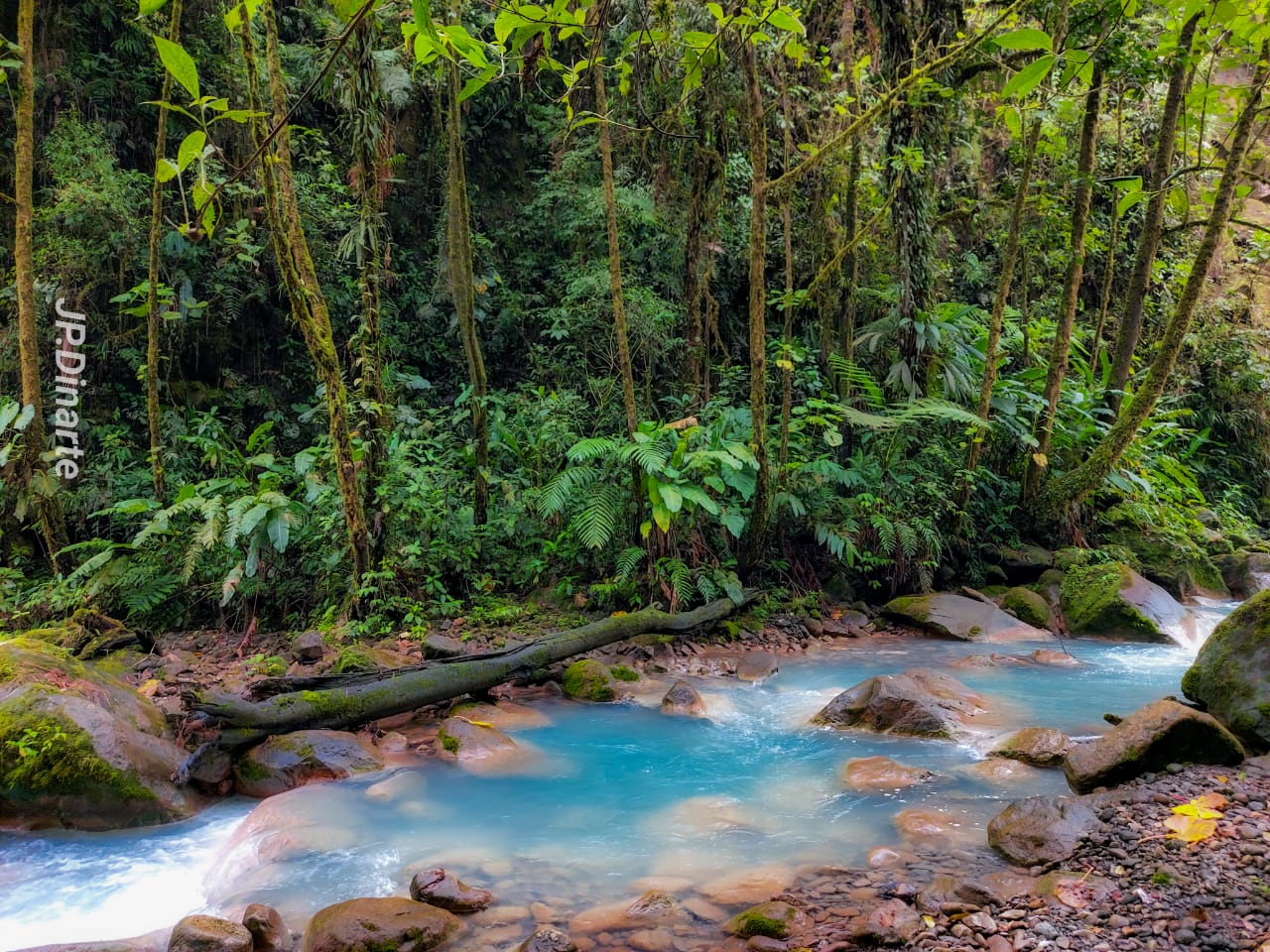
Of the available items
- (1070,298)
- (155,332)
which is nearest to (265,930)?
(155,332)

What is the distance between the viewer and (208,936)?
3.41 m

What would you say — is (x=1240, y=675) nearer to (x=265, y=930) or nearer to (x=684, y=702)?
(x=684, y=702)

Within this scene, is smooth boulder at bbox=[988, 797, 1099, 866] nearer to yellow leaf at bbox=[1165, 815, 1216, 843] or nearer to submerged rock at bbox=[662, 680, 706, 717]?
yellow leaf at bbox=[1165, 815, 1216, 843]

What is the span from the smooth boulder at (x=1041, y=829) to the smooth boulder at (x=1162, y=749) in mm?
476

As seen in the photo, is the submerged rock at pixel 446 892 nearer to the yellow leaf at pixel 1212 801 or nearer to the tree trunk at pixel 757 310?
the yellow leaf at pixel 1212 801

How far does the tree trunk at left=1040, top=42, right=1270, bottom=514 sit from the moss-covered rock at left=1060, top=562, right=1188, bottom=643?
1186 millimetres

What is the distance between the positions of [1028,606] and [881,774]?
493 cm

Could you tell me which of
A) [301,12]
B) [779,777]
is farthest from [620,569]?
[301,12]

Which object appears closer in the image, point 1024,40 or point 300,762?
point 1024,40

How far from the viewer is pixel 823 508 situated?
378 inches

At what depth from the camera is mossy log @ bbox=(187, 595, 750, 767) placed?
206 inches

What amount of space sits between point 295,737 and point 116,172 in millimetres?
8338

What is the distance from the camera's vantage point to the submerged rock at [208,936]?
133 inches

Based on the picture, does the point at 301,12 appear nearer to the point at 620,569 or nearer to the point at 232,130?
the point at 232,130
